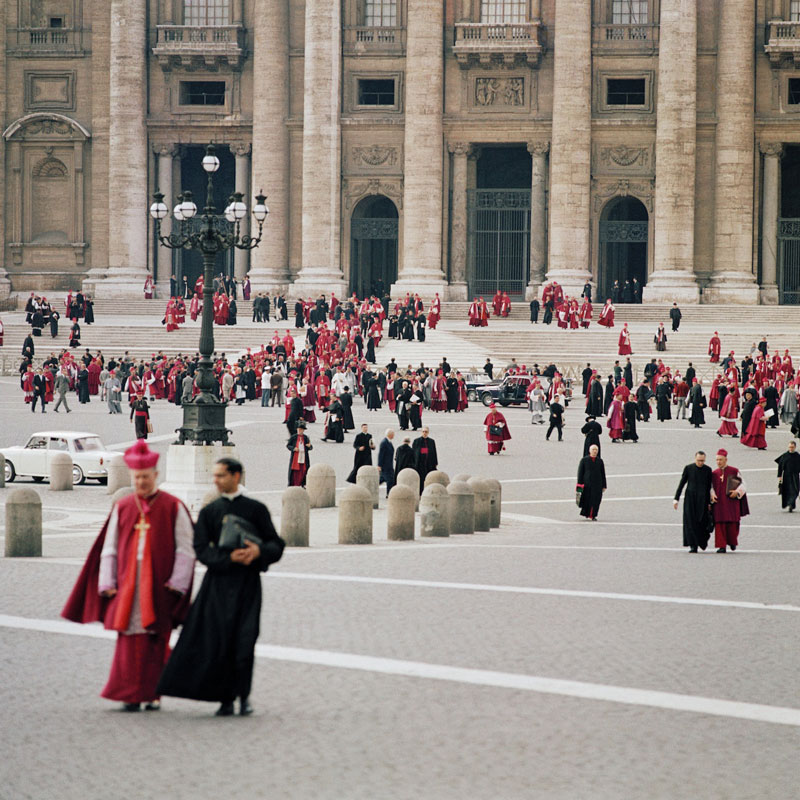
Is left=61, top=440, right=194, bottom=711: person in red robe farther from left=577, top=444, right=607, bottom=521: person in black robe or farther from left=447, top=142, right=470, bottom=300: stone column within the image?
left=447, top=142, right=470, bottom=300: stone column

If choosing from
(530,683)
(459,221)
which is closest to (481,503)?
(530,683)

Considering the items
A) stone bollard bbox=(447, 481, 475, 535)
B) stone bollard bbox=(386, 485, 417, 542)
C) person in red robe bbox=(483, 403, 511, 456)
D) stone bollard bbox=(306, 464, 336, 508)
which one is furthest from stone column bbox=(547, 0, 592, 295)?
stone bollard bbox=(386, 485, 417, 542)

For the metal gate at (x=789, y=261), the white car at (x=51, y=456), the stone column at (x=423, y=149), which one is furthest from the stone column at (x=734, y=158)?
the white car at (x=51, y=456)

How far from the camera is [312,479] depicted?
21.2 m

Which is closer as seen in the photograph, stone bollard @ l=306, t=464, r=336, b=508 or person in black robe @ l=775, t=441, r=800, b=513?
person in black robe @ l=775, t=441, r=800, b=513

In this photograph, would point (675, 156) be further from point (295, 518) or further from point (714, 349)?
point (295, 518)

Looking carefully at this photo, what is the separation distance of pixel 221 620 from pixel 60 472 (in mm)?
16158

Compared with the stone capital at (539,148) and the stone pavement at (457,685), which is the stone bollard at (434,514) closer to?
the stone pavement at (457,685)

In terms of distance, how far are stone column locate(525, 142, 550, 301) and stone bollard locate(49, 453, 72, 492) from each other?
36774mm

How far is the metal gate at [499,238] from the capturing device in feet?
196

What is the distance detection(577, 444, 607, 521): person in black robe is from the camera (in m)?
20.0

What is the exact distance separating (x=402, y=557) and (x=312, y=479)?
584 centimetres

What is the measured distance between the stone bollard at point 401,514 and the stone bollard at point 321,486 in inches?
140

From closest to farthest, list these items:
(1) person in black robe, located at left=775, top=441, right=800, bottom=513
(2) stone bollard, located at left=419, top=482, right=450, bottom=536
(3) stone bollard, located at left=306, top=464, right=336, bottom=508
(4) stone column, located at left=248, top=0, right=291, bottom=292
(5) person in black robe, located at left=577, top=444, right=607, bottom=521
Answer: (2) stone bollard, located at left=419, top=482, right=450, bottom=536
(5) person in black robe, located at left=577, top=444, right=607, bottom=521
(1) person in black robe, located at left=775, top=441, right=800, bottom=513
(3) stone bollard, located at left=306, top=464, right=336, bottom=508
(4) stone column, located at left=248, top=0, right=291, bottom=292
